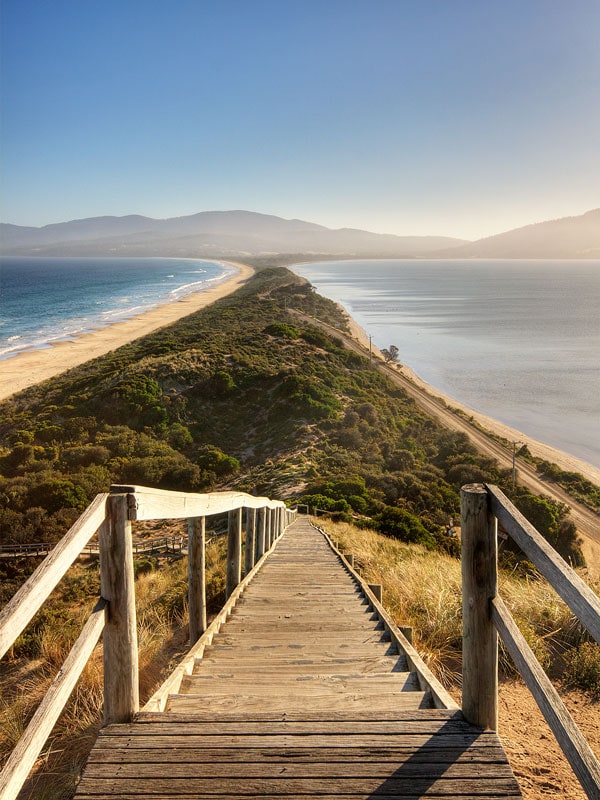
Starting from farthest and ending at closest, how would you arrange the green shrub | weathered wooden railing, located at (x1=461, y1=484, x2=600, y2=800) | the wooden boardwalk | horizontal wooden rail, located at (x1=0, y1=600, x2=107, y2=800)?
the green shrub → weathered wooden railing, located at (x1=461, y1=484, x2=600, y2=800) → the wooden boardwalk → horizontal wooden rail, located at (x1=0, y1=600, x2=107, y2=800)

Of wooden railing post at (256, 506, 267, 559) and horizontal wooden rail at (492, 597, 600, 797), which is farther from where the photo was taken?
wooden railing post at (256, 506, 267, 559)

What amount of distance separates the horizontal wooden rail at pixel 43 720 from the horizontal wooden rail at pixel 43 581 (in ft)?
0.91

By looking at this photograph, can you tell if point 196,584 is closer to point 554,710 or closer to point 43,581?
point 43,581

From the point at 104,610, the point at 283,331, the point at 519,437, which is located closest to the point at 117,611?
the point at 104,610

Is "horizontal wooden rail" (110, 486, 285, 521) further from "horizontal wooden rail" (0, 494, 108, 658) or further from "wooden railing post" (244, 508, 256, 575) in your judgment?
"wooden railing post" (244, 508, 256, 575)

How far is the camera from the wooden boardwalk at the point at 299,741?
176 centimetres

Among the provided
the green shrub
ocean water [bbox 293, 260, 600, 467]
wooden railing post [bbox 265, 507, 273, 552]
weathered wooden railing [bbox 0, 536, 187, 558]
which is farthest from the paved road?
wooden railing post [bbox 265, 507, 273, 552]

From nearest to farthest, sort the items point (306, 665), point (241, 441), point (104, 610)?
point (104, 610), point (306, 665), point (241, 441)

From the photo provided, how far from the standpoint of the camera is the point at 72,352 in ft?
158

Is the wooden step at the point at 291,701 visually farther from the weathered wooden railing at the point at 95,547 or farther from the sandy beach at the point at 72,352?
the sandy beach at the point at 72,352

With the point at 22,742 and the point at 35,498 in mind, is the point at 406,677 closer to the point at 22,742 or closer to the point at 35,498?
the point at 22,742

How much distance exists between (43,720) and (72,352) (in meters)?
51.1

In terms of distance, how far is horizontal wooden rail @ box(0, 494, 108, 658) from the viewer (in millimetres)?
1393

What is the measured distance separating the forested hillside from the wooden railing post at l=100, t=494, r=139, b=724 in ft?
43.3
